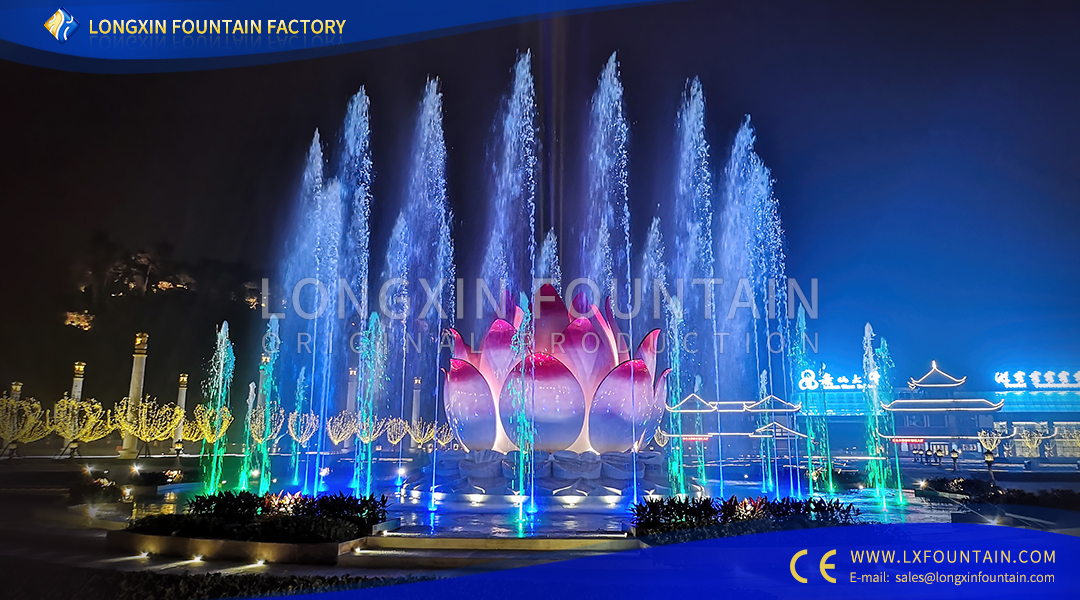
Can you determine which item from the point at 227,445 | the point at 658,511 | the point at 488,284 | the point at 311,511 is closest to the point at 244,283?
the point at 227,445

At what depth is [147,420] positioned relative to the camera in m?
27.7

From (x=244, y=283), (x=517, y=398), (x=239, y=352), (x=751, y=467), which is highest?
(x=244, y=283)

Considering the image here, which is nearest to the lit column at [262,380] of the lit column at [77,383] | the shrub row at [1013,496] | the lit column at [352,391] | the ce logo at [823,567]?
the lit column at [352,391]

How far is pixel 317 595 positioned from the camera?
627cm

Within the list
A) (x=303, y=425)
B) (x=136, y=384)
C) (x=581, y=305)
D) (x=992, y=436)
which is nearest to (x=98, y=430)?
(x=136, y=384)

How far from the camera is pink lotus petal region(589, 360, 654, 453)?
14.5 m

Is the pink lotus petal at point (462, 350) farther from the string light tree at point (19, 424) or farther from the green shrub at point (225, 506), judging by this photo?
the string light tree at point (19, 424)

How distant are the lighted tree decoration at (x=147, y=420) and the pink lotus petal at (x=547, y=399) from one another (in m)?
18.5

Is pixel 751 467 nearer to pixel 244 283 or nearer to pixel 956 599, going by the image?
pixel 956 599

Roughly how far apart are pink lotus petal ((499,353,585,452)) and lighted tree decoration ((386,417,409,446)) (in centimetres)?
2024

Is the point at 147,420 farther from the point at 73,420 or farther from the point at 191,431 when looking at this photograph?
the point at 191,431

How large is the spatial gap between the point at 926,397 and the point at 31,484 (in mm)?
40652

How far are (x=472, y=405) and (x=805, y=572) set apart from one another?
9012 mm

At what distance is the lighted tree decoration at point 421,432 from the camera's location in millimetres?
37656
